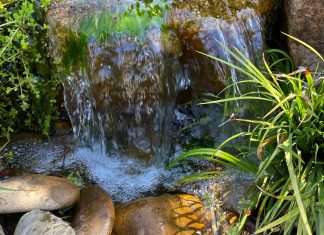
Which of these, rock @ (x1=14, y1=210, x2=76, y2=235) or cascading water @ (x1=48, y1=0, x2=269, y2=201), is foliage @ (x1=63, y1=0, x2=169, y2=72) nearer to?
cascading water @ (x1=48, y1=0, x2=269, y2=201)

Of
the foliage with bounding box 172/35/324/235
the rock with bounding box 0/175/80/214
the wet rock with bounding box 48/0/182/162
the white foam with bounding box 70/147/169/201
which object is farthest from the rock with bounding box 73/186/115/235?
the foliage with bounding box 172/35/324/235

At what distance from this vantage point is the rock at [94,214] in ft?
8.63

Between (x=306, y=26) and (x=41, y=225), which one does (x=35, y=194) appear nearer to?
(x=41, y=225)

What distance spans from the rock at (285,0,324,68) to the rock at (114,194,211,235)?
1.11 m

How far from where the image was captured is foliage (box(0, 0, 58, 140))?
9.78 feet

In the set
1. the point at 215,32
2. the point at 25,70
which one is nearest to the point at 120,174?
the point at 25,70

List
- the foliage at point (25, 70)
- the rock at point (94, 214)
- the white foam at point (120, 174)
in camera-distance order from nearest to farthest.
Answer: the rock at point (94, 214)
the foliage at point (25, 70)
the white foam at point (120, 174)

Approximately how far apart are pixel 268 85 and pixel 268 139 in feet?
0.85

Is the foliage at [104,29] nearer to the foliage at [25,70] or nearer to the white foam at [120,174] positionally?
the foliage at [25,70]

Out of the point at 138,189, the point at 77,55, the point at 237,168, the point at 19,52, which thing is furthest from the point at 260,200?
the point at 19,52

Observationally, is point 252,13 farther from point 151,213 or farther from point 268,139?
point 151,213

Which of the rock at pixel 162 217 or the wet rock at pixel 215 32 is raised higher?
the wet rock at pixel 215 32

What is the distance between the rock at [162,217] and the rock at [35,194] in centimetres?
29

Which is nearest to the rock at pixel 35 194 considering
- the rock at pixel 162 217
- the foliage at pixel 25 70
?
the rock at pixel 162 217
